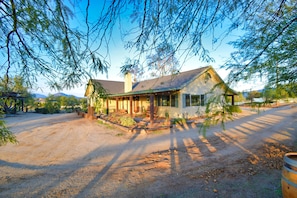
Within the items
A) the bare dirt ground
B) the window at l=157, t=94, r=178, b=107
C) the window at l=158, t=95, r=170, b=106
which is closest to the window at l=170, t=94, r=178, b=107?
the window at l=157, t=94, r=178, b=107

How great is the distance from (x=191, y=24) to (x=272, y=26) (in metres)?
1.75

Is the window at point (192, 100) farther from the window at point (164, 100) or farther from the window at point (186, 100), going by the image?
the window at point (164, 100)

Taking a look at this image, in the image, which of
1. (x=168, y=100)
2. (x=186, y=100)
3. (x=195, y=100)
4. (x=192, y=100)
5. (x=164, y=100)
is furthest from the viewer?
(x=164, y=100)

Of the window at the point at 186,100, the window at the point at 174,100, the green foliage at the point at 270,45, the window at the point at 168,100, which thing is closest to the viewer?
the green foliage at the point at 270,45

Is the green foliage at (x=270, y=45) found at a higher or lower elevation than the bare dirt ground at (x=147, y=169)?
higher

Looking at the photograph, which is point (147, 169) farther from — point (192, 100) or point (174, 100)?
point (192, 100)

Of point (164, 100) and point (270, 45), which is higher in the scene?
point (270, 45)

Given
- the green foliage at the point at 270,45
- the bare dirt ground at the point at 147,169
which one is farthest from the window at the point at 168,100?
the green foliage at the point at 270,45

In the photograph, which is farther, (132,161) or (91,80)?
(132,161)

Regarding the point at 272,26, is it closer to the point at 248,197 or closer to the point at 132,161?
the point at 248,197

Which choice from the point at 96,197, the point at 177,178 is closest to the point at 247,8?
the point at 177,178

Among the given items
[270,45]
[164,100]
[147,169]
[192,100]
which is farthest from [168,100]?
[270,45]

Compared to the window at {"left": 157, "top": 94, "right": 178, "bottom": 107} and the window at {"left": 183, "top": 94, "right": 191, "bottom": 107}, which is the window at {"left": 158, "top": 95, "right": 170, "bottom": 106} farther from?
the window at {"left": 183, "top": 94, "right": 191, "bottom": 107}

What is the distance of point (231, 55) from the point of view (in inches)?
118
